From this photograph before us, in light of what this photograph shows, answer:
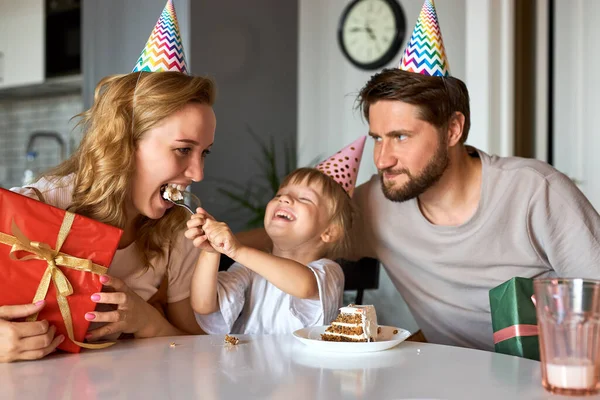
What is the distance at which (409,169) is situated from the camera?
1.96 metres

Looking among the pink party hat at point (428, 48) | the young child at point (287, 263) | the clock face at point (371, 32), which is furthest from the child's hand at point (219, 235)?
the clock face at point (371, 32)

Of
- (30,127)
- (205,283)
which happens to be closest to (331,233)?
(205,283)

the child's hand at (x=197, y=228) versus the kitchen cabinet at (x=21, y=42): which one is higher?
the kitchen cabinet at (x=21, y=42)

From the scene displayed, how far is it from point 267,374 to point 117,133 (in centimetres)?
69

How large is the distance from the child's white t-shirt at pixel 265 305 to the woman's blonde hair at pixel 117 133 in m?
0.31

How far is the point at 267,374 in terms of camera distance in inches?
43.1

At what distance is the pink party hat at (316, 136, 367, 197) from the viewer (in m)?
1.96

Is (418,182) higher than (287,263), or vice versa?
(418,182)

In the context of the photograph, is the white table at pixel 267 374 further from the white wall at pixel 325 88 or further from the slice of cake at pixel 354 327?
the white wall at pixel 325 88

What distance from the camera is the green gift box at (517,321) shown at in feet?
4.41

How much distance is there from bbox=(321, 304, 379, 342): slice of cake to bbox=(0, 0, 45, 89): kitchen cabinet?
364cm

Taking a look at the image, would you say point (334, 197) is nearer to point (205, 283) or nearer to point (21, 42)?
point (205, 283)

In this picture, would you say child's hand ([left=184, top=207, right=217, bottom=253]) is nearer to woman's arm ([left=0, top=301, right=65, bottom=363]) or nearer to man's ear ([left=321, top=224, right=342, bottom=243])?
woman's arm ([left=0, top=301, right=65, bottom=363])

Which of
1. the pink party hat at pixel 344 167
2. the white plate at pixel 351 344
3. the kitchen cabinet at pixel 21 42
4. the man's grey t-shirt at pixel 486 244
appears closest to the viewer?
the white plate at pixel 351 344
